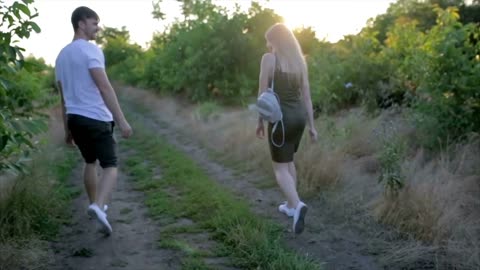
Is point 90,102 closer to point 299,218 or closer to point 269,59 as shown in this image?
point 269,59

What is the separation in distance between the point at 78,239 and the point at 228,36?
12.5 meters

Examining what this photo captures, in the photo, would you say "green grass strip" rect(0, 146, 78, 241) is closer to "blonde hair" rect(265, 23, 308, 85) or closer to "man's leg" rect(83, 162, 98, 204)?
"man's leg" rect(83, 162, 98, 204)

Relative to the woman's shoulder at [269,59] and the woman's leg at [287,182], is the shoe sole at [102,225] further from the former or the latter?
the woman's shoulder at [269,59]

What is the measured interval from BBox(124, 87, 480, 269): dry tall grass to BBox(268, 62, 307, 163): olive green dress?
0.92m

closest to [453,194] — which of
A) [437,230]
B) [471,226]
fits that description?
[471,226]

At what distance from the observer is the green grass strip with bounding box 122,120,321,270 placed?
393cm

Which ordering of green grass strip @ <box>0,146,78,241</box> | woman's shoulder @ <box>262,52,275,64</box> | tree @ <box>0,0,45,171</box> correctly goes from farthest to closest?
woman's shoulder @ <box>262,52,275,64</box> < green grass strip @ <box>0,146,78,241</box> < tree @ <box>0,0,45,171</box>

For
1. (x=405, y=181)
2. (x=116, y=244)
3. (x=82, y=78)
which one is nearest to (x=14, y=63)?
(x=82, y=78)

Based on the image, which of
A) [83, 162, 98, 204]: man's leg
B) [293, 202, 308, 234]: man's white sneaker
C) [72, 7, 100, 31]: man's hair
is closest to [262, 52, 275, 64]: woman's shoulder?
[293, 202, 308, 234]: man's white sneaker

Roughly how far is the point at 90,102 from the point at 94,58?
37 cm

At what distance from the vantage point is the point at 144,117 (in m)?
17.6

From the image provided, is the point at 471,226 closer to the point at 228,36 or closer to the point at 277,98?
the point at 277,98

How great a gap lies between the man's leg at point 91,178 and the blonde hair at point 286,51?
1961 mm

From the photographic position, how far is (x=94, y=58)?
14.5ft
